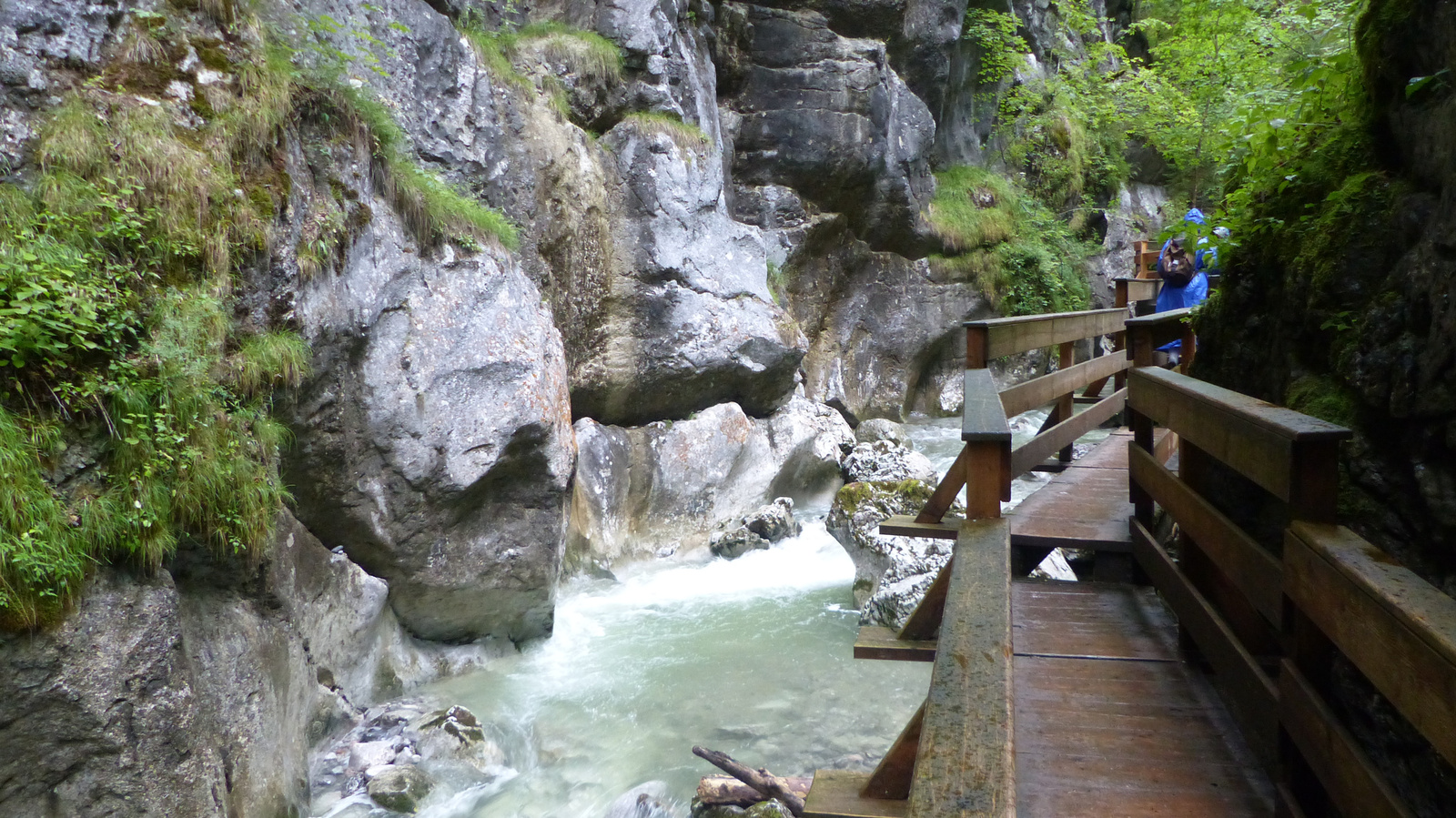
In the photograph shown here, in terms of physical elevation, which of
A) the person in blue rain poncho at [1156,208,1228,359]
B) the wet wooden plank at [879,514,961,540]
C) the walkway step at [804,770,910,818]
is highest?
the person in blue rain poncho at [1156,208,1228,359]

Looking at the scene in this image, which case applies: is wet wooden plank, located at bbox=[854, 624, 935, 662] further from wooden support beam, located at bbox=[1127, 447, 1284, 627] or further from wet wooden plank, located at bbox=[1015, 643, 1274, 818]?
wooden support beam, located at bbox=[1127, 447, 1284, 627]

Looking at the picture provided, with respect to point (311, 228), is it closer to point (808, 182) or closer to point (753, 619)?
point (753, 619)

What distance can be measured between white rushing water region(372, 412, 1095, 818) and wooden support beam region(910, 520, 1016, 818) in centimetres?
388

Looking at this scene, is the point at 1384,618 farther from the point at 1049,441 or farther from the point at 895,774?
the point at 1049,441

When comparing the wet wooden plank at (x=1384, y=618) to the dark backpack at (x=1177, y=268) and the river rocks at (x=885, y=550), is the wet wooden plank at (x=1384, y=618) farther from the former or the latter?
the dark backpack at (x=1177, y=268)

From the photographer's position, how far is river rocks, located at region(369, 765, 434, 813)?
514cm

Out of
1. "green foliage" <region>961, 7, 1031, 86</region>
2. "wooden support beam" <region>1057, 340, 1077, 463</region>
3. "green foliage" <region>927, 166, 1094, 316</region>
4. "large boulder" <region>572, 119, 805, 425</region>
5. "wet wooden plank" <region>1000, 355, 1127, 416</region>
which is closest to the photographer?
"wet wooden plank" <region>1000, 355, 1127, 416</region>

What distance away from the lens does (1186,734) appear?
258cm

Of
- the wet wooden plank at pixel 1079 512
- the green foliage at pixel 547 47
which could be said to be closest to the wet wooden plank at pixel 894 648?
the wet wooden plank at pixel 1079 512

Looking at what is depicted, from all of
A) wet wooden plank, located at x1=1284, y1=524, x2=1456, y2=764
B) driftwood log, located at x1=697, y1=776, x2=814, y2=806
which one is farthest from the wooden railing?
driftwood log, located at x1=697, y1=776, x2=814, y2=806

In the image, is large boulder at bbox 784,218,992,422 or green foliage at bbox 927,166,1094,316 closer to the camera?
large boulder at bbox 784,218,992,422

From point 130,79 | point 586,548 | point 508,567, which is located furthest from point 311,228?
point 586,548

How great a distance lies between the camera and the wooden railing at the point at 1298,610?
57.9 inches

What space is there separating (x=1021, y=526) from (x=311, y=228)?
5.06m
